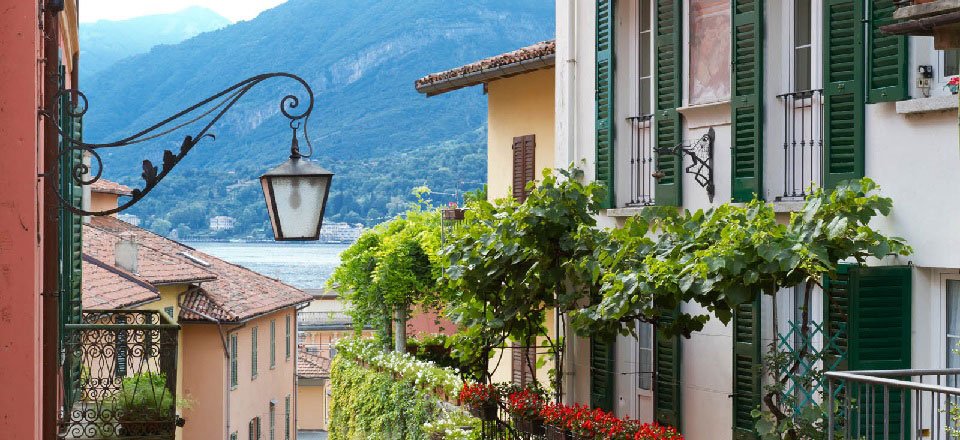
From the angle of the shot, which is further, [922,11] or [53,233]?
[53,233]

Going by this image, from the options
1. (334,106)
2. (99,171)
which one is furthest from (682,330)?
(334,106)

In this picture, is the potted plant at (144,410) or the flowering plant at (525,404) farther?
the flowering plant at (525,404)

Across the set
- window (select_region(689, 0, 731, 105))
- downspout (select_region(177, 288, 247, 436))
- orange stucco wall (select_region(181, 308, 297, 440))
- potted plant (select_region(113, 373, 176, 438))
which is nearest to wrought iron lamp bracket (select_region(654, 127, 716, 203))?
window (select_region(689, 0, 731, 105))

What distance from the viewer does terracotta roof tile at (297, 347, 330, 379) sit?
53250 mm

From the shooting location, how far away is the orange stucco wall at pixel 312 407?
188 feet

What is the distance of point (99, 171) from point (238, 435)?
29795 millimetres

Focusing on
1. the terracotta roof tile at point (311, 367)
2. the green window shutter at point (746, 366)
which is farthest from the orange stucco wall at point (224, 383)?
the green window shutter at point (746, 366)

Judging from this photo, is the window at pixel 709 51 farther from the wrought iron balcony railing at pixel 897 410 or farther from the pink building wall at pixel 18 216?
the pink building wall at pixel 18 216

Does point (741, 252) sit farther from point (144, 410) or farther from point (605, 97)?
point (144, 410)

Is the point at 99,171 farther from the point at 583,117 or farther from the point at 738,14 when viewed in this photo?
the point at 583,117

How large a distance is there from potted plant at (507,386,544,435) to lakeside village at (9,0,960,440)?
4 cm

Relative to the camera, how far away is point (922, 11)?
237 inches

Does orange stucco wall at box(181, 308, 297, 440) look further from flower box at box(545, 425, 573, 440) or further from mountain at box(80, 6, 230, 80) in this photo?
mountain at box(80, 6, 230, 80)

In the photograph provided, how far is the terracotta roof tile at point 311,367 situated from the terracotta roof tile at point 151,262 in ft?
68.2
